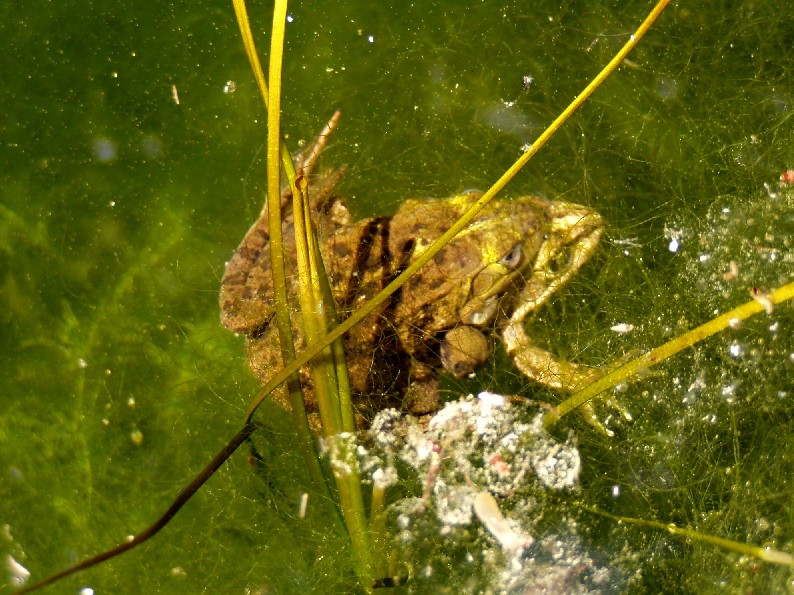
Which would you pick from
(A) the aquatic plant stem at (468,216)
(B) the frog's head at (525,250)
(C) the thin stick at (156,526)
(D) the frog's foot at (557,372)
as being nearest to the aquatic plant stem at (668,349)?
(D) the frog's foot at (557,372)

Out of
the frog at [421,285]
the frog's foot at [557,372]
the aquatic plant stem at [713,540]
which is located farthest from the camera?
the frog's foot at [557,372]

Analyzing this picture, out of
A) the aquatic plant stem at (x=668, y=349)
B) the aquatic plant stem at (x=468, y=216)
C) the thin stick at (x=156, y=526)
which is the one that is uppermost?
the aquatic plant stem at (x=468, y=216)

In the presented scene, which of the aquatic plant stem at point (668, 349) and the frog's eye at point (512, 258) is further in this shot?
the frog's eye at point (512, 258)

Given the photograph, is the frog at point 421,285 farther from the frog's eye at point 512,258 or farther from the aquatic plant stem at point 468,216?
the aquatic plant stem at point 468,216

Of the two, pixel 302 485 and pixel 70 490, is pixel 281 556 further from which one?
pixel 70 490

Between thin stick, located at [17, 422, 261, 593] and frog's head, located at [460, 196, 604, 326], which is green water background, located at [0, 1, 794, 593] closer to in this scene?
frog's head, located at [460, 196, 604, 326]

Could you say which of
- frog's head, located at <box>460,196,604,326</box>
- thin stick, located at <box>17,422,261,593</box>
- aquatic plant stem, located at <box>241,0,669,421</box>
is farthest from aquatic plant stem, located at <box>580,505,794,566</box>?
thin stick, located at <box>17,422,261,593</box>

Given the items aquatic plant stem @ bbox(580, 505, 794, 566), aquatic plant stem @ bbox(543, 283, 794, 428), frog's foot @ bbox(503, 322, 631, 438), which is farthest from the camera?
frog's foot @ bbox(503, 322, 631, 438)
